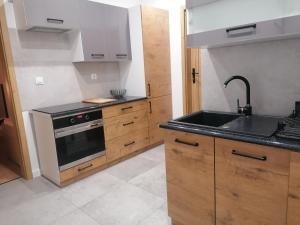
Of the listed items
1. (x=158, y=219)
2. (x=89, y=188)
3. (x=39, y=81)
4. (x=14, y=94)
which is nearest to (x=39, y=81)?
(x=39, y=81)

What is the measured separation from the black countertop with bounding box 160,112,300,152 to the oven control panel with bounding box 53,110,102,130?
4.36 feet

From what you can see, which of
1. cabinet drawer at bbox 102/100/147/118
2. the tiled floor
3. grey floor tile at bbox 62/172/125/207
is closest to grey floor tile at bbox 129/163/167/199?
the tiled floor

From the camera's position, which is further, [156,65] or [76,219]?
[156,65]

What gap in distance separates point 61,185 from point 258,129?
2188 millimetres

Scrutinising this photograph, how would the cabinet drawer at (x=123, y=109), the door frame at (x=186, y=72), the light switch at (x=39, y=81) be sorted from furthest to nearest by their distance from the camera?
the door frame at (x=186, y=72) → the cabinet drawer at (x=123, y=109) → the light switch at (x=39, y=81)

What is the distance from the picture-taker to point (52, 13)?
2459mm

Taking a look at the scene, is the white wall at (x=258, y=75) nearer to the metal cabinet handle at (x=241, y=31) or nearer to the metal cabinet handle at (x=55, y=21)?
the metal cabinet handle at (x=241, y=31)

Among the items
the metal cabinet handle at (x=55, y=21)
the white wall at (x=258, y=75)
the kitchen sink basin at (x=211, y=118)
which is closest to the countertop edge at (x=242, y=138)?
the kitchen sink basin at (x=211, y=118)

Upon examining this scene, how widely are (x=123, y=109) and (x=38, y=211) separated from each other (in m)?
1.53

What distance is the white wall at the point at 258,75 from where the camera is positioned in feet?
5.05

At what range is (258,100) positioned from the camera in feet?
5.62

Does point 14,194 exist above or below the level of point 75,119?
below

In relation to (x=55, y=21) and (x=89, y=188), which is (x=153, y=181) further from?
(x=55, y=21)

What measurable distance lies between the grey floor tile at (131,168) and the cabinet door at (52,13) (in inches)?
73.8
